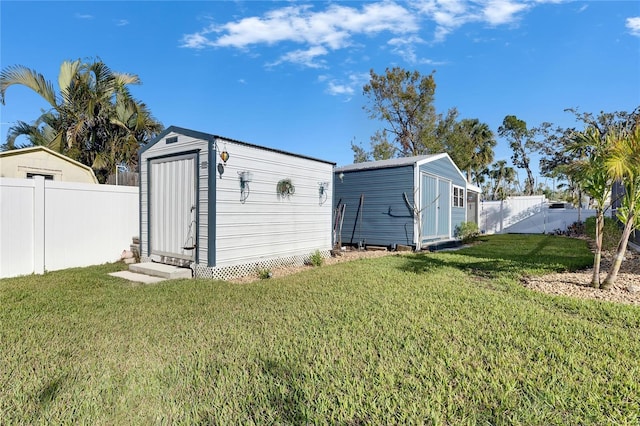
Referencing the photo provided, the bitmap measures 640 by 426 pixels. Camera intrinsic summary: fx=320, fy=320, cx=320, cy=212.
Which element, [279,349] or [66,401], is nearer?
[66,401]

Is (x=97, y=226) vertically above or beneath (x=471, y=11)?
beneath

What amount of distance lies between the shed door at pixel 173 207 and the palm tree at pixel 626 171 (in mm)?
6739

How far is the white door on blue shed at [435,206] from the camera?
34.4ft

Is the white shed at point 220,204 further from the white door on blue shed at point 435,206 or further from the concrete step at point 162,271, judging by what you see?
the white door on blue shed at point 435,206

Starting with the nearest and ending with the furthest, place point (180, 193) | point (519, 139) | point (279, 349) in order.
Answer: point (279, 349) < point (180, 193) < point (519, 139)

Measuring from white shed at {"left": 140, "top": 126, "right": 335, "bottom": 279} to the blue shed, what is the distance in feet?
10.5

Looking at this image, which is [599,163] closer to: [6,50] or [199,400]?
[199,400]

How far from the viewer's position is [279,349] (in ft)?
9.30

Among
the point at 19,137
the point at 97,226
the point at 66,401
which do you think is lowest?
the point at 66,401

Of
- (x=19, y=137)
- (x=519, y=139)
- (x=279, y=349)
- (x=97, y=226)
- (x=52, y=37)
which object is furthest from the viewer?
(x=519, y=139)

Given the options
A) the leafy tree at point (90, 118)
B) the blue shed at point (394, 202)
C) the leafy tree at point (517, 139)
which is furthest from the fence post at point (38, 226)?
the leafy tree at point (517, 139)

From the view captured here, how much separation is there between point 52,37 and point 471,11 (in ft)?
35.5

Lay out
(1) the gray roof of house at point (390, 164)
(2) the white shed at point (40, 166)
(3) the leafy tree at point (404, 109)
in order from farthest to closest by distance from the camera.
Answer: (3) the leafy tree at point (404, 109) → (1) the gray roof of house at point (390, 164) → (2) the white shed at point (40, 166)

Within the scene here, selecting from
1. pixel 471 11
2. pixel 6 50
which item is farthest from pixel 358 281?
pixel 6 50
